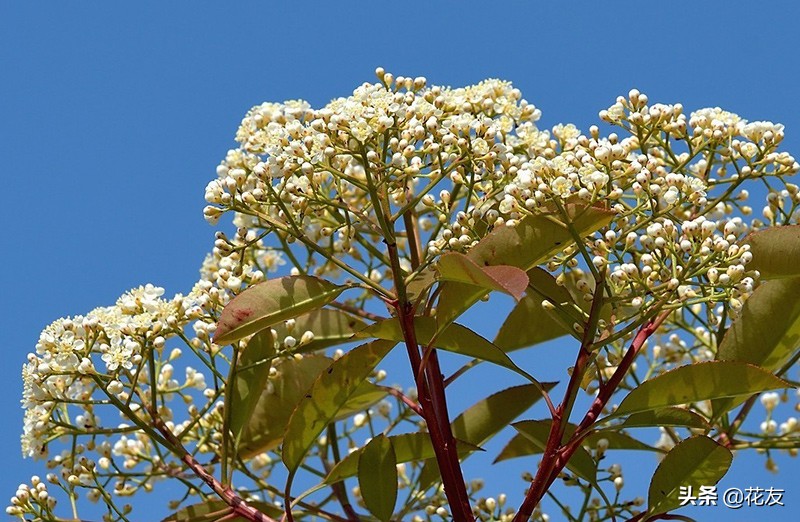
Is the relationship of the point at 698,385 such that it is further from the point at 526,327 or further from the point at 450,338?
the point at 526,327

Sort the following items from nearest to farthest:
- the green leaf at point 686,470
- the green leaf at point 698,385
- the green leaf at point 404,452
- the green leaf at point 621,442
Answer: the green leaf at point 698,385
the green leaf at point 686,470
the green leaf at point 404,452
the green leaf at point 621,442

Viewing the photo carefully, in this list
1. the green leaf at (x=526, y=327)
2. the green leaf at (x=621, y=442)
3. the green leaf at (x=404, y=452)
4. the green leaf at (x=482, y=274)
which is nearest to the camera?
the green leaf at (x=482, y=274)

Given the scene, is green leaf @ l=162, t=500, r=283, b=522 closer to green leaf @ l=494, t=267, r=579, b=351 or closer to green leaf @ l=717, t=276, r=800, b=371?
green leaf @ l=494, t=267, r=579, b=351

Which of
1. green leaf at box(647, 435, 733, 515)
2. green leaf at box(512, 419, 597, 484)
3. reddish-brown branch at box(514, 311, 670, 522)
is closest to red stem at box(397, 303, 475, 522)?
reddish-brown branch at box(514, 311, 670, 522)

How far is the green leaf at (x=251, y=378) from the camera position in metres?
2.85

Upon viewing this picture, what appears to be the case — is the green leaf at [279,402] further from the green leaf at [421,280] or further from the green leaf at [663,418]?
the green leaf at [663,418]

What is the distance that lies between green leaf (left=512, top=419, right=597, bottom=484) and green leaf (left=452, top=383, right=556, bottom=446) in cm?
24

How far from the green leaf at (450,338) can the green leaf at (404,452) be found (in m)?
0.31

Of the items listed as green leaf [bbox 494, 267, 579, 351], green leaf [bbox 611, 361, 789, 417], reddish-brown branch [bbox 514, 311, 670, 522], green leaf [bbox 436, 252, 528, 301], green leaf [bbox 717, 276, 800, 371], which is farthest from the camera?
green leaf [bbox 494, 267, 579, 351]

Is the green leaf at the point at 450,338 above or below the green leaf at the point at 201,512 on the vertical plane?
above

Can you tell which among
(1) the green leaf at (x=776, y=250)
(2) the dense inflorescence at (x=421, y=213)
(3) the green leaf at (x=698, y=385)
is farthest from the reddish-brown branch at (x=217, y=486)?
(1) the green leaf at (x=776, y=250)

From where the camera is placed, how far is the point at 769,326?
2658 mm

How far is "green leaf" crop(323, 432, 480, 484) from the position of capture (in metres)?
2.77

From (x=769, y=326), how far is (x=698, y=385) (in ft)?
1.30
